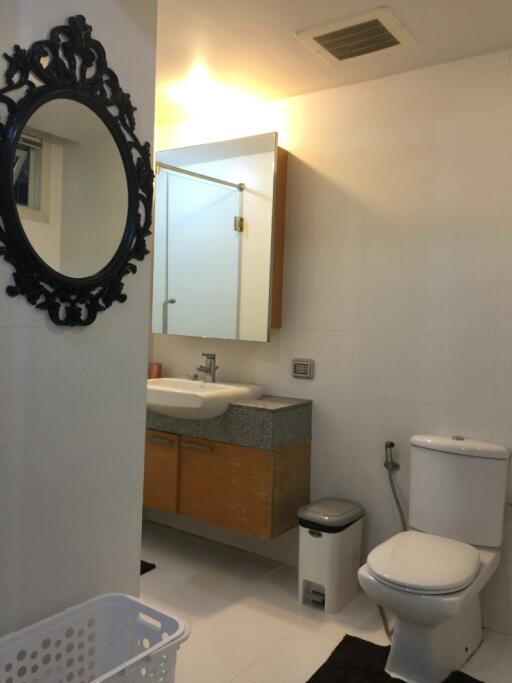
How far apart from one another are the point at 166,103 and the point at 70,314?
6.17 feet

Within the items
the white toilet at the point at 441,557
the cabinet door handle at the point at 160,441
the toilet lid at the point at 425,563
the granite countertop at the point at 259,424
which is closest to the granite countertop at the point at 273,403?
the granite countertop at the point at 259,424

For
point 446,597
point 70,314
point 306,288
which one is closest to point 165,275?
point 306,288

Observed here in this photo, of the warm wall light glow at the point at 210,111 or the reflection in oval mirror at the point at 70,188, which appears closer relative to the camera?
the reflection in oval mirror at the point at 70,188

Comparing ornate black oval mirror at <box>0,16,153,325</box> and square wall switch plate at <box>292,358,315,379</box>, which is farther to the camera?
square wall switch plate at <box>292,358,315,379</box>

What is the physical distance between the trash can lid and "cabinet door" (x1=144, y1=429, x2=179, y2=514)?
68 cm

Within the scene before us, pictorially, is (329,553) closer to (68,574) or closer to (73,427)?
(68,574)

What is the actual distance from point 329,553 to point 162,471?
95cm

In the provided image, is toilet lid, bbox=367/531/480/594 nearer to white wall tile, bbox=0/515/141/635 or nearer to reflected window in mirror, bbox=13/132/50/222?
white wall tile, bbox=0/515/141/635

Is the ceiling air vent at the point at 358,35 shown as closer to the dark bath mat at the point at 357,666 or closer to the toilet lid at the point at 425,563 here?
the toilet lid at the point at 425,563

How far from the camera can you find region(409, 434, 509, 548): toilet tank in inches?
91.0

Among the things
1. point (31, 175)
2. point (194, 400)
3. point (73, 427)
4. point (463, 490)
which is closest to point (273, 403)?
point (194, 400)

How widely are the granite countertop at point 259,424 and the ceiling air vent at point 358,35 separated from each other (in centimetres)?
154

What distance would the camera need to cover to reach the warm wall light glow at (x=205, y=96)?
277 cm

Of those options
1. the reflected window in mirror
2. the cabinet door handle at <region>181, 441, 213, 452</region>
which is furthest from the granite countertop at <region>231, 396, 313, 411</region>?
the reflected window in mirror
